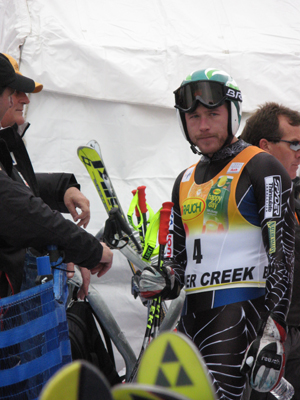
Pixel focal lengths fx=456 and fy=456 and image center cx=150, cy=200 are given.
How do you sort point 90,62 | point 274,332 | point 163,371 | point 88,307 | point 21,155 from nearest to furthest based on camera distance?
1. point 163,371
2. point 274,332
3. point 21,155
4. point 88,307
5. point 90,62

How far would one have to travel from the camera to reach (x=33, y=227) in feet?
4.59

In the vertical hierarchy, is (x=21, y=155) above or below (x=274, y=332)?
above

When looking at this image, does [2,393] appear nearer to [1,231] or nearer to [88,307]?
[1,231]

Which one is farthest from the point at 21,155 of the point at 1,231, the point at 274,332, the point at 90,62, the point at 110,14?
the point at 110,14

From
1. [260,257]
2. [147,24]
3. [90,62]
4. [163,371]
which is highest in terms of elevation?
[147,24]

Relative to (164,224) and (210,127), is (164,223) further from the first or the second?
(210,127)

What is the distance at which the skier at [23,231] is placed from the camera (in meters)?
1.37

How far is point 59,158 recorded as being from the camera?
3.14 metres

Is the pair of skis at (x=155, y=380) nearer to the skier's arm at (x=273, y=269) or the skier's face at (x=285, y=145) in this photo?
the skier's arm at (x=273, y=269)

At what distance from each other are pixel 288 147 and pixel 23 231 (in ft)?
4.31

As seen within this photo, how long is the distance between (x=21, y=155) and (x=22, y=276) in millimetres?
590

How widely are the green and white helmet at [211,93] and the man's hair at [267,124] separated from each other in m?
0.47

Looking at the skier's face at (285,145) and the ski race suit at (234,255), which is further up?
the skier's face at (285,145)

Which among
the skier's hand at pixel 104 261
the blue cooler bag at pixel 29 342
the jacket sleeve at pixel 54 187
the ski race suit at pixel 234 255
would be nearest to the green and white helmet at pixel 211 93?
the ski race suit at pixel 234 255
